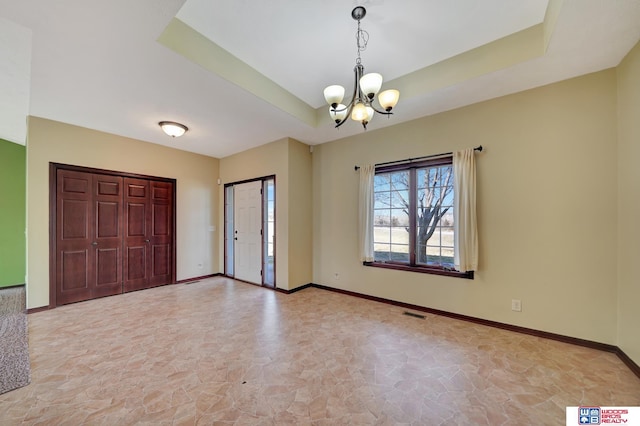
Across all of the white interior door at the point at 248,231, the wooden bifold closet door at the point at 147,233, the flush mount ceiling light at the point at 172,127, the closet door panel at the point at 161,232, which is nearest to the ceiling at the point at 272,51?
the flush mount ceiling light at the point at 172,127

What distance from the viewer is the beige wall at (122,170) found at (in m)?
3.51

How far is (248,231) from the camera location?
16.9 feet

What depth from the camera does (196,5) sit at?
2033 mm

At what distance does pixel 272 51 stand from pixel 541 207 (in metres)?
3.52

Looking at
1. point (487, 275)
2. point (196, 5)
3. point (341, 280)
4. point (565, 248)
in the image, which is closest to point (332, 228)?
point (341, 280)

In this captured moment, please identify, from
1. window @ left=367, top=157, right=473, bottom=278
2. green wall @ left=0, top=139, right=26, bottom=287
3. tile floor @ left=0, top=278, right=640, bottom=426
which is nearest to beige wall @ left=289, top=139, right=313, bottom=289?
tile floor @ left=0, top=278, right=640, bottom=426

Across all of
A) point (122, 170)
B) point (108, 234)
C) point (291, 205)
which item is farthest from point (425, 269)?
point (122, 170)

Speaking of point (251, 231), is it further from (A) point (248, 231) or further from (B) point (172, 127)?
(B) point (172, 127)

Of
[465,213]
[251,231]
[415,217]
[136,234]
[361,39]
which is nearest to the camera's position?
[361,39]

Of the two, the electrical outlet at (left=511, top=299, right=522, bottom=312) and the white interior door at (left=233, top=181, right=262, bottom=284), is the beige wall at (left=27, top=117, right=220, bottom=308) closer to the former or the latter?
the white interior door at (left=233, top=181, right=262, bottom=284)

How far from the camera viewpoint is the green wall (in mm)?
4551

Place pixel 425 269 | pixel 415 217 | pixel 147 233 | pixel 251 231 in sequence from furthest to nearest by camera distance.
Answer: pixel 251 231 < pixel 147 233 < pixel 415 217 < pixel 425 269

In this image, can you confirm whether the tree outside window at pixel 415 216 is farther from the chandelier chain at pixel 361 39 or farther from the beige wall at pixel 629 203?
the chandelier chain at pixel 361 39

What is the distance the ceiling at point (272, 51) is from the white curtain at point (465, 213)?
82 centimetres
